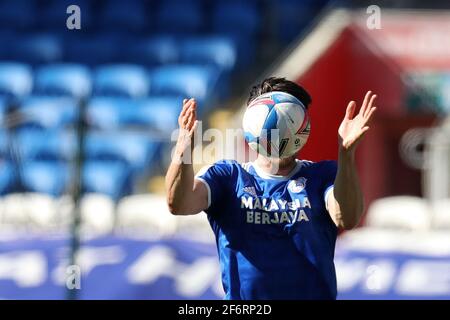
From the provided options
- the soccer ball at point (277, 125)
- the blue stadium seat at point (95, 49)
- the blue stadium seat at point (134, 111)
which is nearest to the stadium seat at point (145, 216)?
the blue stadium seat at point (134, 111)

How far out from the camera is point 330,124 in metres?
13.3

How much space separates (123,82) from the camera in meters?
14.8

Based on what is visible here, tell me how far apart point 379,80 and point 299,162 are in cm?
948

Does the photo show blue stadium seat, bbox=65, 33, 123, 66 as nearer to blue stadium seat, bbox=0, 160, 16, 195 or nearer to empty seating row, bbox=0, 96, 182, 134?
empty seating row, bbox=0, 96, 182, 134

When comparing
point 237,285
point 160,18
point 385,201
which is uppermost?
point 160,18

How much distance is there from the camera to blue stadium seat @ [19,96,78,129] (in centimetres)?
1209

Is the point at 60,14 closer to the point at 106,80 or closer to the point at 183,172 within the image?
the point at 106,80

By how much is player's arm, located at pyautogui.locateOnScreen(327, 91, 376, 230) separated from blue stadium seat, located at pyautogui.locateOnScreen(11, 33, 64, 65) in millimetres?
11005

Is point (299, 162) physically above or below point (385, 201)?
below

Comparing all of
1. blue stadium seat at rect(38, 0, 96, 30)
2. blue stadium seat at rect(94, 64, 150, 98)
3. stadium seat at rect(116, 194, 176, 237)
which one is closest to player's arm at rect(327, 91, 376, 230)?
stadium seat at rect(116, 194, 176, 237)

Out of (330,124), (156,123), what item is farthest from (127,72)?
(330,124)

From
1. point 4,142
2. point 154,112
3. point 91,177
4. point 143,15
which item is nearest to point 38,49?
point 143,15
